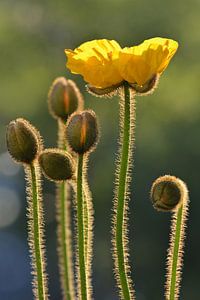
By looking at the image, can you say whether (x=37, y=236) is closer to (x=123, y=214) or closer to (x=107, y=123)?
(x=123, y=214)

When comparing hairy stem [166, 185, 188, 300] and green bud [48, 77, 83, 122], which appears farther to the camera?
green bud [48, 77, 83, 122]

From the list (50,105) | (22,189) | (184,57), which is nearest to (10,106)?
(22,189)

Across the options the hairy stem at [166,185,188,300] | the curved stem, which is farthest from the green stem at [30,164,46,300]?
the hairy stem at [166,185,188,300]

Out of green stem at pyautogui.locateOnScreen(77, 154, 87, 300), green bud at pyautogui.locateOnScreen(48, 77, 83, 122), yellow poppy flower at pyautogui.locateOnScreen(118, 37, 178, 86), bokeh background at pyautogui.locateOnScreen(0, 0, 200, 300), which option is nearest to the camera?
green stem at pyautogui.locateOnScreen(77, 154, 87, 300)

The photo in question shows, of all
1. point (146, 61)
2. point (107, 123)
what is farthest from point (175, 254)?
point (107, 123)

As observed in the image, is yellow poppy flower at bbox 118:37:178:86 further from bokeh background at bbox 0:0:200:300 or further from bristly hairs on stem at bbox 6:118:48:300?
bokeh background at bbox 0:0:200:300

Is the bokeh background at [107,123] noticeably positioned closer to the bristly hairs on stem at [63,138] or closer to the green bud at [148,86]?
the bristly hairs on stem at [63,138]

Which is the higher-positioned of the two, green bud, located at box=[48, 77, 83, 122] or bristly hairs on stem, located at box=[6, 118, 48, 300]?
green bud, located at box=[48, 77, 83, 122]
